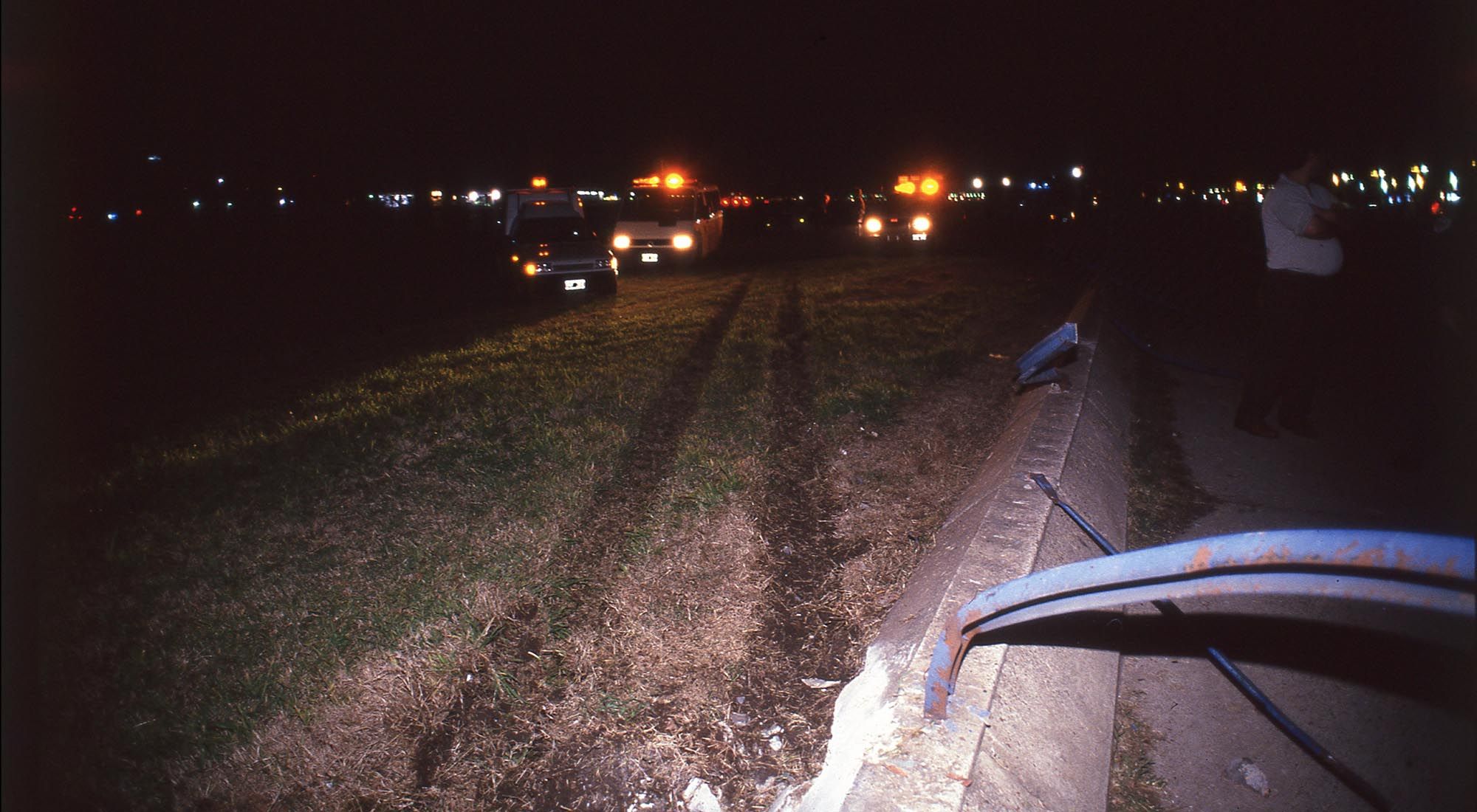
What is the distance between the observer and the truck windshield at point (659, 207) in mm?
19312

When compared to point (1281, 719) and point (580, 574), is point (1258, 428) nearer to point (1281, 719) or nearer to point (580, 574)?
point (1281, 719)

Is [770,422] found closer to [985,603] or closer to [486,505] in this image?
[486,505]

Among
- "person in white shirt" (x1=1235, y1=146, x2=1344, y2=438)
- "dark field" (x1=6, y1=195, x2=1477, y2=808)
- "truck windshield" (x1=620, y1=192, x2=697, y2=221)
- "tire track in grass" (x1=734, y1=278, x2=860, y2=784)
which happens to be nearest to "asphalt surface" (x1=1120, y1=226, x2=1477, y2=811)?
"dark field" (x1=6, y1=195, x2=1477, y2=808)

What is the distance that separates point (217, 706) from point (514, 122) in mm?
39568

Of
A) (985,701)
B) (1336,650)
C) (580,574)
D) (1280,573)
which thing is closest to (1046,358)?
(1336,650)

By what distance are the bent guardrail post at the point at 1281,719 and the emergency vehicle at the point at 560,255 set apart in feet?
35.7

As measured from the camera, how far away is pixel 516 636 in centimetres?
350

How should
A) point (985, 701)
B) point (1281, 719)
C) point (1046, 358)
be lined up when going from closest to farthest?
point (985, 701) → point (1281, 719) → point (1046, 358)

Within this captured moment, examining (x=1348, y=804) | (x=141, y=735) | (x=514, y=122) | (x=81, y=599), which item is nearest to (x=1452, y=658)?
(x=1348, y=804)

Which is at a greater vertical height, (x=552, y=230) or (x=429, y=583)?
(x=552, y=230)

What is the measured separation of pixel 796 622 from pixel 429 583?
1.76 meters

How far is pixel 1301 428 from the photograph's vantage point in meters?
5.86

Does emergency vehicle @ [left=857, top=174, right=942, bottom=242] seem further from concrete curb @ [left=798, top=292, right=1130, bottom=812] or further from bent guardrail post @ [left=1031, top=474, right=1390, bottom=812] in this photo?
bent guardrail post @ [left=1031, top=474, right=1390, bottom=812]

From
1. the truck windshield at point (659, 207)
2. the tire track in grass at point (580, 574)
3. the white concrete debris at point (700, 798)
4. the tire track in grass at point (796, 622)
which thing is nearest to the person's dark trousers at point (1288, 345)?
the tire track in grass at point (796, 622)
